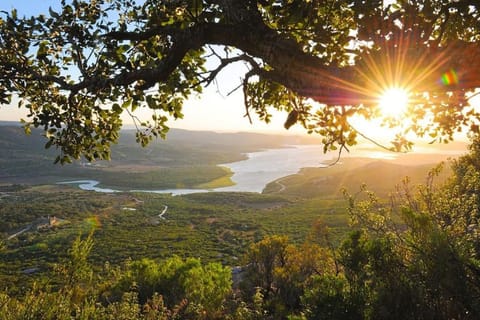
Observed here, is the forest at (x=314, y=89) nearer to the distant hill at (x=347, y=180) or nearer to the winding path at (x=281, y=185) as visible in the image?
the distant hill at (x=347, y=180)

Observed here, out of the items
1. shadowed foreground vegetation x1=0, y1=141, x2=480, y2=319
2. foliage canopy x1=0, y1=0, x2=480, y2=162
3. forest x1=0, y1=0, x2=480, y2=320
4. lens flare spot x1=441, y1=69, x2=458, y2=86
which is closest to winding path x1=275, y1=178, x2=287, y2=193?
shadowed foreground vegetation x1=0, y1=141, x2=480, y2=319

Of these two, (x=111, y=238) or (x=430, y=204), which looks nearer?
(x=430, y=204)

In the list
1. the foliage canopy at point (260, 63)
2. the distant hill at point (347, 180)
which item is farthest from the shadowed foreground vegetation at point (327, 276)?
the distant hill at point (347, 180)

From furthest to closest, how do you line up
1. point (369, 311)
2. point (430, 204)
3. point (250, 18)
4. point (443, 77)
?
point (430, 204) → point (369, 311) → point (250, 18) → point (443, 77)

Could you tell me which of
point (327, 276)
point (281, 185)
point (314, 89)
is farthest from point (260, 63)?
point (281, 185)

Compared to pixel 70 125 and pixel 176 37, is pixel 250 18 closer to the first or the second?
pixel 176 37

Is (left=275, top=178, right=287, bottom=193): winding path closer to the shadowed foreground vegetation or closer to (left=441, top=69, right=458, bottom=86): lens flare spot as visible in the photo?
the shadowed foreground vegetation

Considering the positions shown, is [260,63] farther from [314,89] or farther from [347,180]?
[347,180]

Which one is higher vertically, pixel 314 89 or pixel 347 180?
pixel 314 89

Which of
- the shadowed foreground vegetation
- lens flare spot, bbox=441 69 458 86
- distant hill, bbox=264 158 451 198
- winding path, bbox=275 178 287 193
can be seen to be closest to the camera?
lens flare spot, bbox=441 69 458 86

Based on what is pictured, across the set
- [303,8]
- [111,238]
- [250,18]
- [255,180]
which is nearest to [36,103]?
[250,18]

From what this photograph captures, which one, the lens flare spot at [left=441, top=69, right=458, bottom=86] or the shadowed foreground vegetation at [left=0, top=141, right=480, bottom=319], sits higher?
the lens flare spot at [left=441, top=69, right=458, bottom=86]
